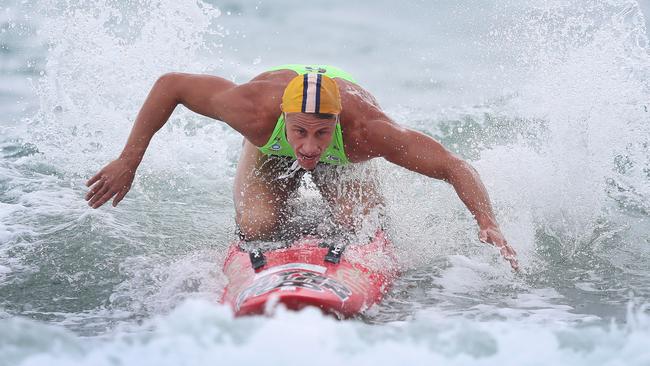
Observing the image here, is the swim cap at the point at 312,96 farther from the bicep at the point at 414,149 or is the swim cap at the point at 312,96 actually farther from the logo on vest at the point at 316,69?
the logo on vest at the point at 316,69

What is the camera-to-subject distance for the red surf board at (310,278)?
370 cm

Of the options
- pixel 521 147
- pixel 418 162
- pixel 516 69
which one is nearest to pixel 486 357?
pixel 418 162

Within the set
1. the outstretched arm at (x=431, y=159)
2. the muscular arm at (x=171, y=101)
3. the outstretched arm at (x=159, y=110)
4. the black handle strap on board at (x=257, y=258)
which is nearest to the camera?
the black handle strap on board at (x=257, y=258)

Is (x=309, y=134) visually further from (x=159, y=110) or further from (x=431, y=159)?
(x=159, y=110)

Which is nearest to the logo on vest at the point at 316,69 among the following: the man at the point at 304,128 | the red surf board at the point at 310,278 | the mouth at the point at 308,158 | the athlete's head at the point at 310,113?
the man at the point at 304,128

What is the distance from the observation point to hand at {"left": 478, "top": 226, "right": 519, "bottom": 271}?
4371mm

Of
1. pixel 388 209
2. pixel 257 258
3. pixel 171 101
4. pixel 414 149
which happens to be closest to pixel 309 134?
pixel 414 149

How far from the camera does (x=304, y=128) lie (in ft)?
14.4

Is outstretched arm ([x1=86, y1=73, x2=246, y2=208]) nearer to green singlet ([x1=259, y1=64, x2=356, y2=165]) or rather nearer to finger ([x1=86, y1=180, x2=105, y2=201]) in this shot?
finger ([x1=86, y1=180, x2=105, y2=201])

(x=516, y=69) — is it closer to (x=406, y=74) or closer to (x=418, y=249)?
(x=406, y=74)

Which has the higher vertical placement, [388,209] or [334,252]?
[388,209]

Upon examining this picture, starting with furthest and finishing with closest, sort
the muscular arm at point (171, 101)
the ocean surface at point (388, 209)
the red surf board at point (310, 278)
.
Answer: the muscular arm at point (171, 101)
the red surf board at point (310, 278)
the ocean surface at point (388, 209)

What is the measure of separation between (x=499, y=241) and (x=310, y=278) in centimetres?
116

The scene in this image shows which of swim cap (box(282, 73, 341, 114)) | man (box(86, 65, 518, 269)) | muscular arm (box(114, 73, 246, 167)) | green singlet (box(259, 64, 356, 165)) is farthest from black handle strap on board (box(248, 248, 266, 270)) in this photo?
muscular arm (box(114, 73, 246, 167))
